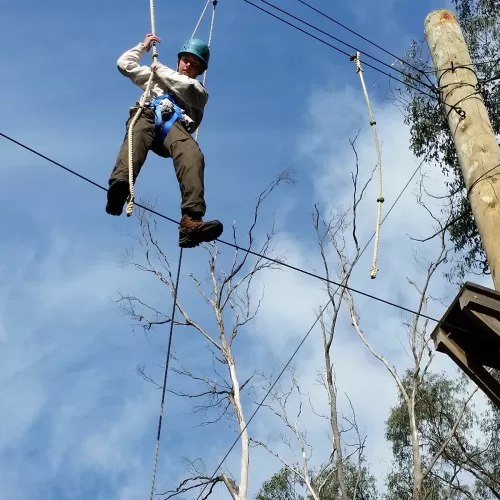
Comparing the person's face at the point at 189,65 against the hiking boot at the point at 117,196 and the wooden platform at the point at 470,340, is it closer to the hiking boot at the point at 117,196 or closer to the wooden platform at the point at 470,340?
the hiking boot at the point at 117,196

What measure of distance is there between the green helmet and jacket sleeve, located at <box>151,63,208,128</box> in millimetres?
174

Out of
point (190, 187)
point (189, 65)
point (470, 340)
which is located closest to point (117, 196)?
point (190, 187)

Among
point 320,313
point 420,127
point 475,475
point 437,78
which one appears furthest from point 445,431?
point 437,78

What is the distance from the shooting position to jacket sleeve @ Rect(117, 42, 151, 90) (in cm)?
469

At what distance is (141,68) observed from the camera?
15.4 ft

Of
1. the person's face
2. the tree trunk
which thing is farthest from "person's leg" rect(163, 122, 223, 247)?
the tree trunk

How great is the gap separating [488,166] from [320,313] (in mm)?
9195

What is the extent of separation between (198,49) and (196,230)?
1362 mm

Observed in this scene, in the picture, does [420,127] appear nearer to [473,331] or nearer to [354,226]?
[354,226]

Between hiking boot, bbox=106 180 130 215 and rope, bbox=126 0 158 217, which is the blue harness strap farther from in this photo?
hiking boot, bbox=106 180 130 215

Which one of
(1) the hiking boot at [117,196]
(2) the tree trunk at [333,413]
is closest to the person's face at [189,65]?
(1) the hiking boot at [117,196]

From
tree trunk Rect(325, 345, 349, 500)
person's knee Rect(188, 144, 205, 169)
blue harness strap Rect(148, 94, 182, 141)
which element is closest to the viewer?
person's knee Rect(188, 144, 205, 169)

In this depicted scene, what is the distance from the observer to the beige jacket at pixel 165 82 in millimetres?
4695

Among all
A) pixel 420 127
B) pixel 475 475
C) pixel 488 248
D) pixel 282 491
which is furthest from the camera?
pixel 282 491
